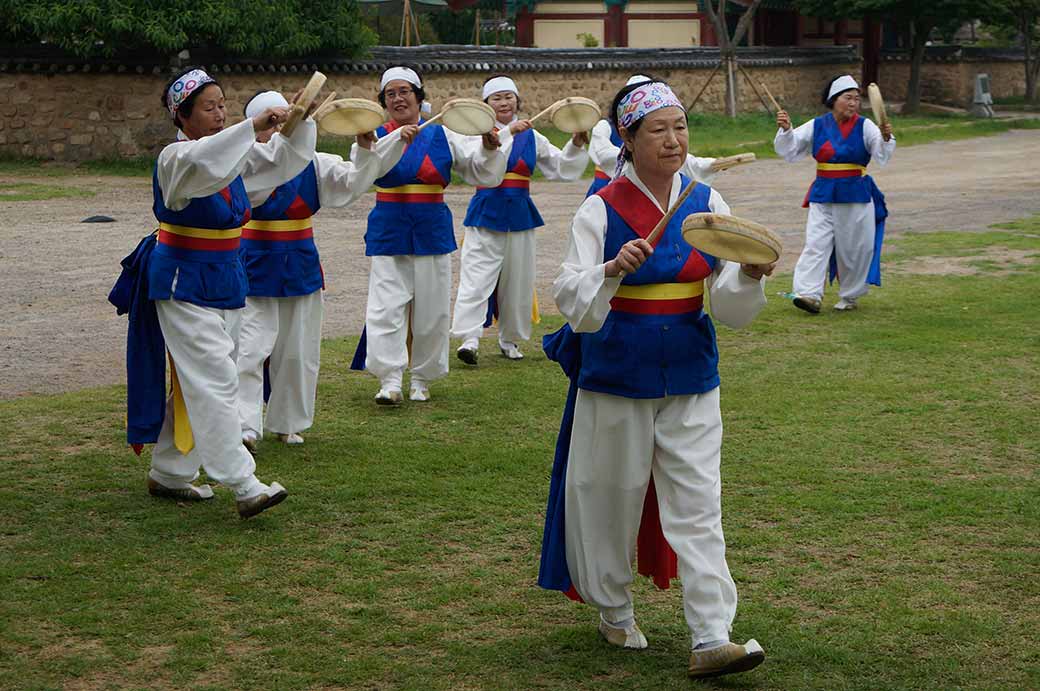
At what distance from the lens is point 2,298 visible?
10562 millimetres

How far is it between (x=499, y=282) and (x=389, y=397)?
5.68 ft

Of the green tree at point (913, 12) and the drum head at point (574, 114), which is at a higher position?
the green tree at point (913, 12)

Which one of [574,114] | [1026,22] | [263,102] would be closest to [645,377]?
[263,102]

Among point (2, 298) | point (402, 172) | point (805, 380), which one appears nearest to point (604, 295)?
point (402, 172)

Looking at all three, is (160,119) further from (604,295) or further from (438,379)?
(604,295)

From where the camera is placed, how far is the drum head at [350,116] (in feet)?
20.6

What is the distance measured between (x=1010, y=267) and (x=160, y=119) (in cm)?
1326

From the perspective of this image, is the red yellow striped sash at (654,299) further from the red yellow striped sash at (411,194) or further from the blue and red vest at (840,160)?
the blue and red vest at (840,160)

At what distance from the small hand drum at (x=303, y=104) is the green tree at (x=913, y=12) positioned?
85.9 feet

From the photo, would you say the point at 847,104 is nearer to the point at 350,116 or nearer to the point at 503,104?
the point at 503,104

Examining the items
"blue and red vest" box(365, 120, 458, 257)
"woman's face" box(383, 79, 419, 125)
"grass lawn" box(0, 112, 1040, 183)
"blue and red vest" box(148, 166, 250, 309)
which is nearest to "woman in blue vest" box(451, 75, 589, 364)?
"blue and red vest" box(365, 120, 458, 257)

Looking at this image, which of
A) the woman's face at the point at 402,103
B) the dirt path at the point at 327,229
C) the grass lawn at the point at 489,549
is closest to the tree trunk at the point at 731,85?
the dirt path at the point at 327,229

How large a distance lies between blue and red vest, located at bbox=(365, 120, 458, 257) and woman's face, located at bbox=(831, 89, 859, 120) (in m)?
3.71

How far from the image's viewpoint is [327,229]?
14883 mm
